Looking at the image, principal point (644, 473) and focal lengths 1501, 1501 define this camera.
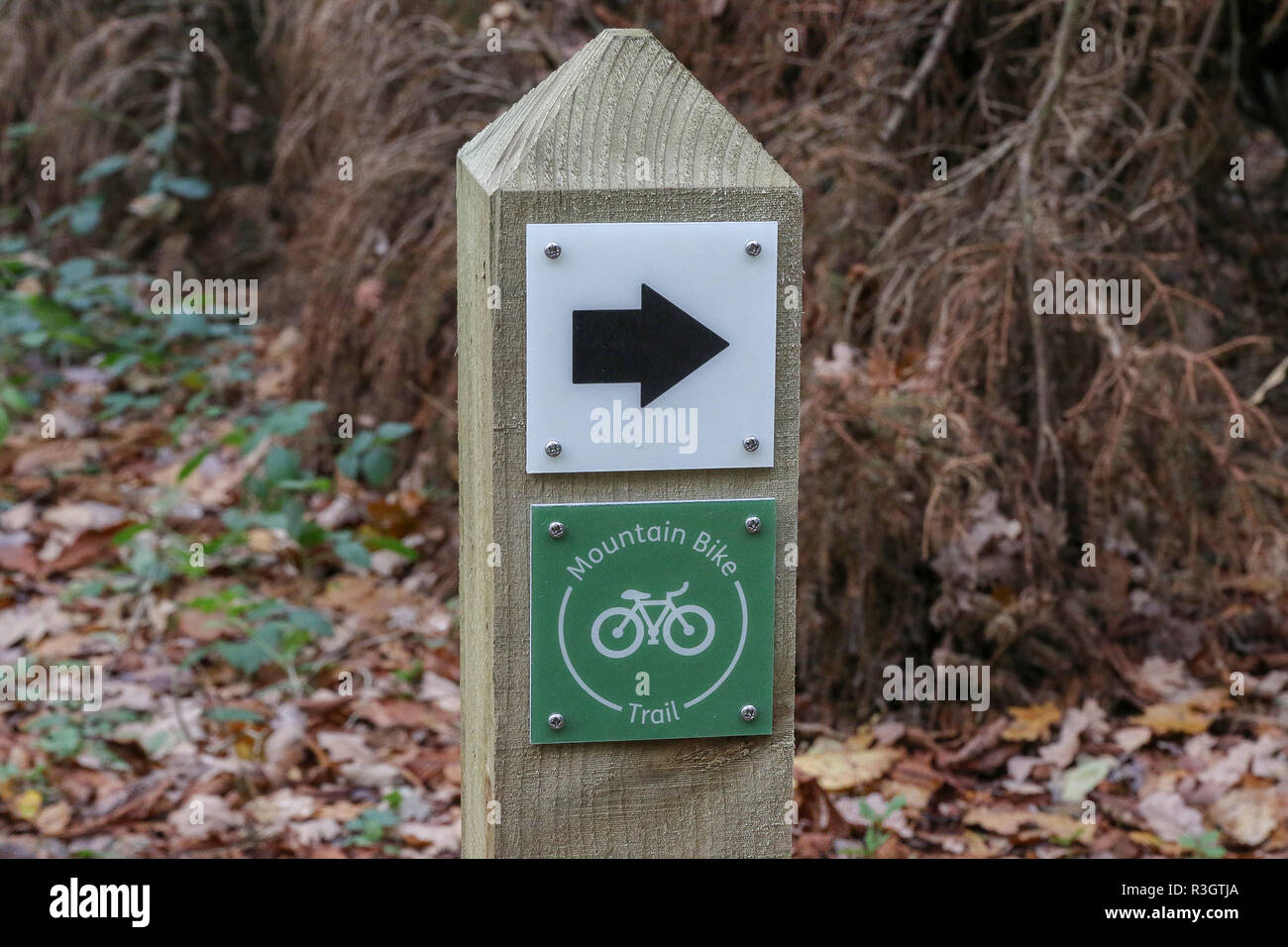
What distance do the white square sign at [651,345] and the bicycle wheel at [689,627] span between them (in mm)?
136

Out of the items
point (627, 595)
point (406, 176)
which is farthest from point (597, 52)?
point (406, 176)

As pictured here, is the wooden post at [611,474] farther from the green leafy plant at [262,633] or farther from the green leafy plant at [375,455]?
the green leafy plant at [375,455]

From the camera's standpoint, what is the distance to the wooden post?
1.38m

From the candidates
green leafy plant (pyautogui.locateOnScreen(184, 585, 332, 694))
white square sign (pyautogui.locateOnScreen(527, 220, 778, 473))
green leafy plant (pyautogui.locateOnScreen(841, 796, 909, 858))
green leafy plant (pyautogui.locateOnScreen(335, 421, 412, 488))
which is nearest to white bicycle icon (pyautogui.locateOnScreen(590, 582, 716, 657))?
white square sign (pyautogui.locateOnScreen(527, 220, 778, 473))

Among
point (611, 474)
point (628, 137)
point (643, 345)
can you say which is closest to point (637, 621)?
point (611, 474)

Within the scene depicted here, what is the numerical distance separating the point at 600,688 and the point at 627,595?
3.6 inches

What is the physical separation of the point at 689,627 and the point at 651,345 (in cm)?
27

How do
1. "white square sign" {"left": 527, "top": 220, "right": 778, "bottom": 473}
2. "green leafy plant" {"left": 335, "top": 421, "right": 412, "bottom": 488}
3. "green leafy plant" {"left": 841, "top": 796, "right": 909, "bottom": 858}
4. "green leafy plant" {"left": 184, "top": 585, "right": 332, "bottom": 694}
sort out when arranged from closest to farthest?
"white square sign" {"left": 527, "top": 220, "right": 778, "bottom": 473}
"green leafy plant" {"left": 841, "top": 796, "right": 909, "bottom": 858}
"green leafy plant" {"left": 184, "top": 585, "right": 332, "bottom": 694}
"green leafy plant" {"left": 335, "top": 421, "right": 412, "bottom": 488}

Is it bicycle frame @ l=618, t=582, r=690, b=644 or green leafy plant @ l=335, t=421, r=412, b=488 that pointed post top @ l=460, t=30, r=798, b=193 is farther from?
green leafy plant @ l=335, t=421, r=412, b=488

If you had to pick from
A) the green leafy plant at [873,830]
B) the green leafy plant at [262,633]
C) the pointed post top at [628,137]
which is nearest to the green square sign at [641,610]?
the pointed post top at [628,137]

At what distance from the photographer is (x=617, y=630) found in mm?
1412

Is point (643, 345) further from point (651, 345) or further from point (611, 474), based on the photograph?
point (611, 474)

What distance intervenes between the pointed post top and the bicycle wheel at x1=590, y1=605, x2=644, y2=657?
395 mm
